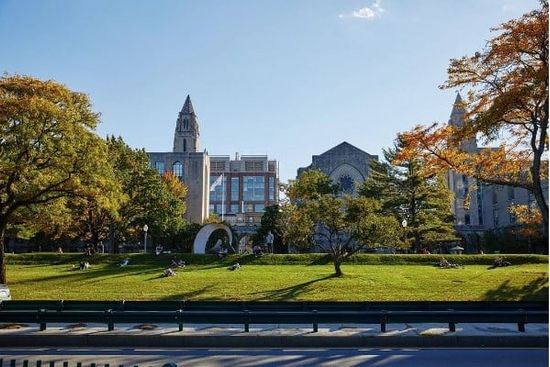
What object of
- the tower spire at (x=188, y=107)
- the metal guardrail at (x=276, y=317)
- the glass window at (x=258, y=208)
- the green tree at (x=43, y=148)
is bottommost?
Result: the metal guardrail at (x=276, y=317)

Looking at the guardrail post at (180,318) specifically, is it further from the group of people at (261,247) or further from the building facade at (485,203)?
the building facade at (485,203)

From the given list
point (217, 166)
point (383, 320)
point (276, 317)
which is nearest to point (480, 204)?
Answer: point (383, 320)

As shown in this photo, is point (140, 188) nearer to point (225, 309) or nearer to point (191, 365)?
point (225, 309)

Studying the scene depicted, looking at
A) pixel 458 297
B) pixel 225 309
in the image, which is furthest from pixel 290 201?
pixel 225 309

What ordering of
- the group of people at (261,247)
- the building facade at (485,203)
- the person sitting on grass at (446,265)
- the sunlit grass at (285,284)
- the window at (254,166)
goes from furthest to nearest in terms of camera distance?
1. the window at (254,166)
2. the building facade at (485,203)
3. the group of people at (261,247)
4. the person sitting on grass at (446,265)
5. the sunlit grass at (285,284)

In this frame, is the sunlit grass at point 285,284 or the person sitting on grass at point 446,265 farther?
the person sitting on grass at point 446,265

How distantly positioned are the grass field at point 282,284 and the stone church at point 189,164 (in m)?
77.3

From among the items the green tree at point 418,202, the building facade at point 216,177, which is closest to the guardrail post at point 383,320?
the green tree at point 418,202

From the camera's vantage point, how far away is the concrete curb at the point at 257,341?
47.2ft

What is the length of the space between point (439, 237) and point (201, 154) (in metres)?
74.2

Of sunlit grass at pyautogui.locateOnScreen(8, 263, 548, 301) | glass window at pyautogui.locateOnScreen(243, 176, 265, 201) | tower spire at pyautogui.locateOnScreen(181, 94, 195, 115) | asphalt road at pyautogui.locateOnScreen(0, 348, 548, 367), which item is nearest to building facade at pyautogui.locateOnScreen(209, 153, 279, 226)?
glass window at pyautogui.locateOnScreen(243, 176, 265, 201)

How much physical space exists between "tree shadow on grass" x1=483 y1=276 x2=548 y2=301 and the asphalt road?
37.1 ft

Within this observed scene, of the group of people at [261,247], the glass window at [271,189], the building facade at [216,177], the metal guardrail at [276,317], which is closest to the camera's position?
the metal guardrail at [276,317]

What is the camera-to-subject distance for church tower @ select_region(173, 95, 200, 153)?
4729 inches
